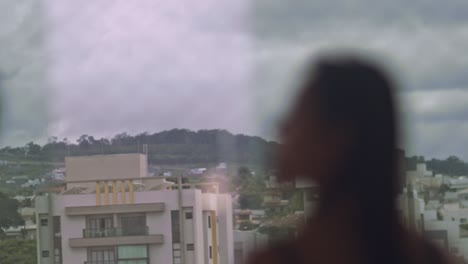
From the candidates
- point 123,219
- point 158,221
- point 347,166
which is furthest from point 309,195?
point 123,219

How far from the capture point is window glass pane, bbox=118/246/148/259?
17.0m

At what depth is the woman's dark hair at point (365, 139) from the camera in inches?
15.2

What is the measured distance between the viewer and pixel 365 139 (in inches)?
15.3

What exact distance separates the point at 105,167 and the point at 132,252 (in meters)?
1.46

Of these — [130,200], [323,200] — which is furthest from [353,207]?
[130,200]

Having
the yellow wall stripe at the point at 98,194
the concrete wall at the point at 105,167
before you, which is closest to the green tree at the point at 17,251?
the yellow wall stripe at the point at 98,194

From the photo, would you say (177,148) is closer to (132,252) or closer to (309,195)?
(132,252)

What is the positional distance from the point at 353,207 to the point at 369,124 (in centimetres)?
3

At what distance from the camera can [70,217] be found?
17.3m

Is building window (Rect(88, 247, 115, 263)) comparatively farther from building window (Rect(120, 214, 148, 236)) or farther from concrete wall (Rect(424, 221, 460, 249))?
concrete wall (Rect(424, 221, 460, 249))

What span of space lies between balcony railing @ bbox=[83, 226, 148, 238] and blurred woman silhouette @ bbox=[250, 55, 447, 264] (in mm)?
17087

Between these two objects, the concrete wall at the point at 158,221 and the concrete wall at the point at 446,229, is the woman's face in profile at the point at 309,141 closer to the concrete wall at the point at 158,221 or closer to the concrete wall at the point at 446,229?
the concrete wall at the point at 446,229

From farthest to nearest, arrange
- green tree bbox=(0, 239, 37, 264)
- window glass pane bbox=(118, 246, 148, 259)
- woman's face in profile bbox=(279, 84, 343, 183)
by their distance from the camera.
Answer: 1. window glass pane bbox=(118, 246, 148, 259)
2. green tree bbox=(0, 239, 37, 264)
3. woman's face in profile bbox=(279, 84, 343, 183)

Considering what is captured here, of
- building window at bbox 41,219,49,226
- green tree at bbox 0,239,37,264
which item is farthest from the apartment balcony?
green tree at bbox 0,239,37,264
